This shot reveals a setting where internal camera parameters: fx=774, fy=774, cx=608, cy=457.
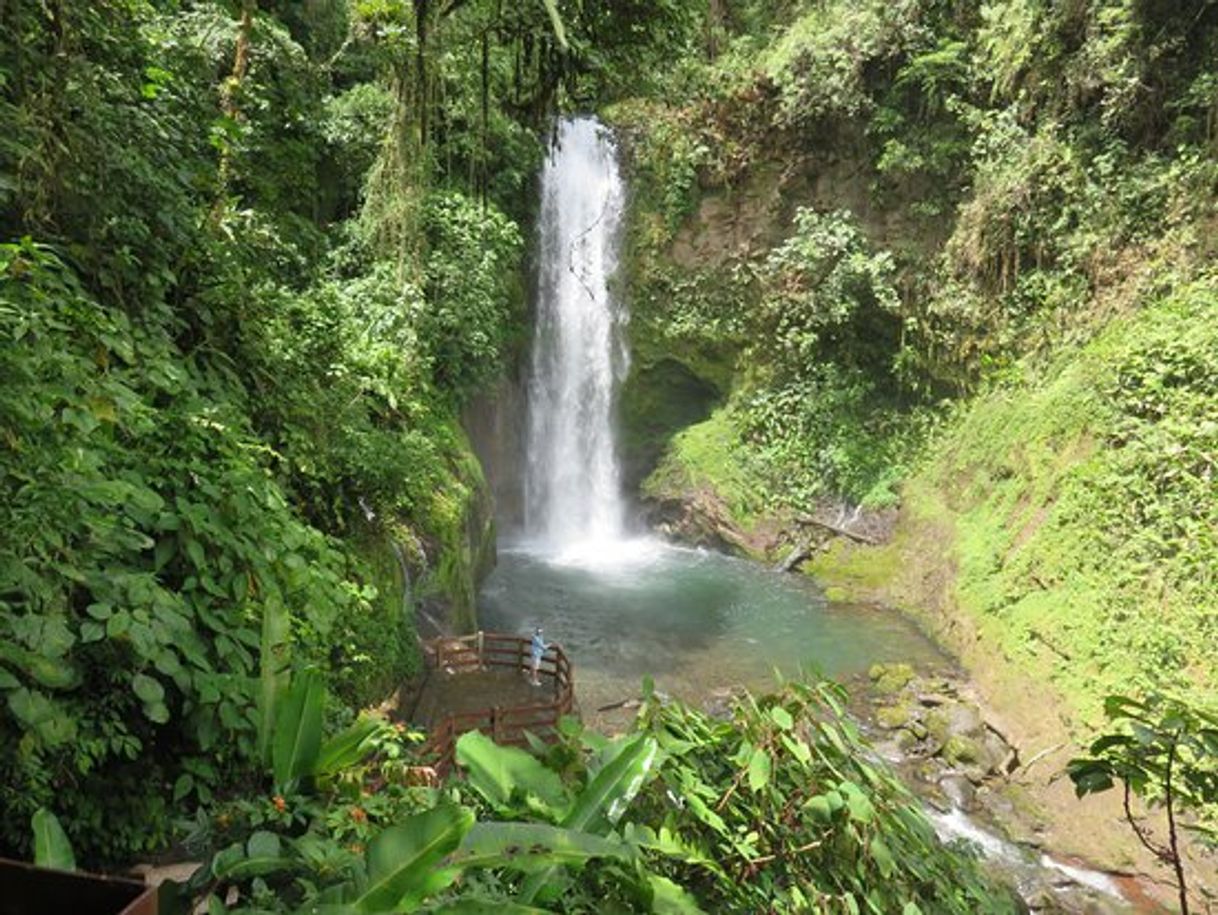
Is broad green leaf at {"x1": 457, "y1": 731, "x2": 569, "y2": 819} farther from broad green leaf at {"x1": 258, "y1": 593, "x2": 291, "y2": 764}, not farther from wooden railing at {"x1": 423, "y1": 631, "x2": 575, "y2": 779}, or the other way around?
wooden railing at {"x1": 423, "y1": 631, "x2": 575, "y2": 779}

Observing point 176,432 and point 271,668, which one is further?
point 176,432

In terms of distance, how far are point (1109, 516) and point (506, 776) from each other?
33.8ft

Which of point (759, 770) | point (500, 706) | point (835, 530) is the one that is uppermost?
point (759, 770)

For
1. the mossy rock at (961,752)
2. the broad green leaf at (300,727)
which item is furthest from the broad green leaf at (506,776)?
the mossy rock at (961,752)

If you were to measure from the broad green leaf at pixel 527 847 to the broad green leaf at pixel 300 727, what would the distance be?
0.80 meters

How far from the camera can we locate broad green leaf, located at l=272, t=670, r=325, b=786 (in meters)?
2.45

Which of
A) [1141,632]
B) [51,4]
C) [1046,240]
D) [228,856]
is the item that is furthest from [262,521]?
[1046,240]

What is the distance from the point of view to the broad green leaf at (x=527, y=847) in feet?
6.10

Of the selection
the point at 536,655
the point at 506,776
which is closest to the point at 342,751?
the point at 506,776

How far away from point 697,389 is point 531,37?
1534cm

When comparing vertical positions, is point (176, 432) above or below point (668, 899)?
above

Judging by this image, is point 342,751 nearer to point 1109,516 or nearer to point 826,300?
point 1109,516

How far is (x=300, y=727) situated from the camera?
2494 mm

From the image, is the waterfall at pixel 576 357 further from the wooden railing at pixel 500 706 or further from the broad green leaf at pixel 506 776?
the broad green leaf at pixel 506 776
